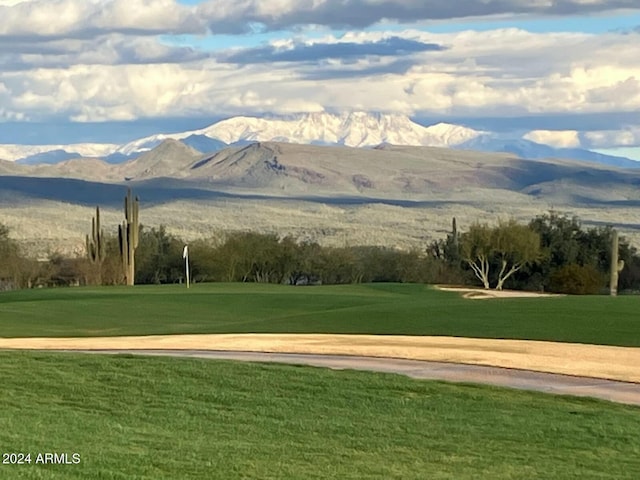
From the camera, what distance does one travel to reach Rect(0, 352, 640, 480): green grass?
1277 centimetres

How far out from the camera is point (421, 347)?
26.5m

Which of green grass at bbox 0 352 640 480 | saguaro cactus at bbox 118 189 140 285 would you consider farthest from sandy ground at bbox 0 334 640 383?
saguaro cactus at bbox 118 189 140 285

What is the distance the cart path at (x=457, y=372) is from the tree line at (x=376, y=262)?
39.1 metres

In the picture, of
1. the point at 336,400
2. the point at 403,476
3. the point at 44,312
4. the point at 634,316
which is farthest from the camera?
the point at 44,312

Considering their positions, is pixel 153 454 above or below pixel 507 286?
above

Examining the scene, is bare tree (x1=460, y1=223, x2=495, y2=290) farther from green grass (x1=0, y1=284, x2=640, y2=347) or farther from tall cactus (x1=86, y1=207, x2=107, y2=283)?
tall cactus (x1=86, y1=207, x2=107, y2=283)

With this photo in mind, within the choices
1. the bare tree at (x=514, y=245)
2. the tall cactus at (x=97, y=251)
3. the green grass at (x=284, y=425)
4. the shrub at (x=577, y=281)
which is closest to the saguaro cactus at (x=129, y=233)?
the tall cactus at (x=97, y=251)

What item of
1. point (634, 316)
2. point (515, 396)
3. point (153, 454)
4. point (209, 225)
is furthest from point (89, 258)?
point (209, 225)

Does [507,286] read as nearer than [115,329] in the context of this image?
No

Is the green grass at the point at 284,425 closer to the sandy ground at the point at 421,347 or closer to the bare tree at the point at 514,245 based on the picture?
the sandy ground at the point at 421,347

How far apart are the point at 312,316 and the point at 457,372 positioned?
14464mm

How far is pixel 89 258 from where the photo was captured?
230 ft

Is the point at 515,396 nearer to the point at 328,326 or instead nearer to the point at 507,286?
the point at 328,326

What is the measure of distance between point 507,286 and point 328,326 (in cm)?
3711
